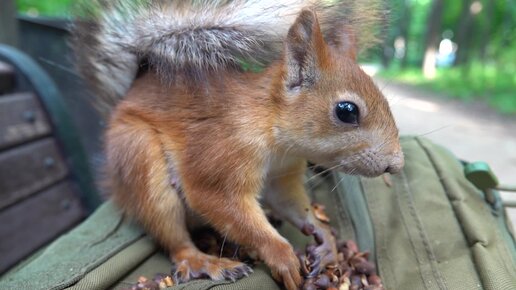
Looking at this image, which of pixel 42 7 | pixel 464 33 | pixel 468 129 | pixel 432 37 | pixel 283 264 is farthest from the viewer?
pixel 464 33

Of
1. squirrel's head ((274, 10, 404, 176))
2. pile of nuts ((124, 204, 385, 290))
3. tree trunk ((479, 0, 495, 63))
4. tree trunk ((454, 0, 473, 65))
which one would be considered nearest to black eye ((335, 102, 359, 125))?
squirrel's head ((274, 10, 404, 176))

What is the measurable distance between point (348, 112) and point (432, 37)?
9557 millimetres

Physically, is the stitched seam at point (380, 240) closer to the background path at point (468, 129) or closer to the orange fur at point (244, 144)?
the orange fur at point (244, 144)

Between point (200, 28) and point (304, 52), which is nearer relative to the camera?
point (304, 52)

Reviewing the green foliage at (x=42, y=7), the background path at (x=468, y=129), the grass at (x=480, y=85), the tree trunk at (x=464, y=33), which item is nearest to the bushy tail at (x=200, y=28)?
the background path at (x=468, y=129)

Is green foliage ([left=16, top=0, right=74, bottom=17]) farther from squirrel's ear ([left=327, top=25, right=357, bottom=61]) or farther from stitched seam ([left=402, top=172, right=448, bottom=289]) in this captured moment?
stitched seam ([left=402, top=172, right=448, bottom=289])

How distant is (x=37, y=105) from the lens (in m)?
1.66

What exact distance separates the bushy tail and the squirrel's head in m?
0.10

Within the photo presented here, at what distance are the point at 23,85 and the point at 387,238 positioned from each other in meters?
1.27

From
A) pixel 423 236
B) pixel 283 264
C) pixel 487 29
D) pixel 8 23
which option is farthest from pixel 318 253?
pixel 487 29

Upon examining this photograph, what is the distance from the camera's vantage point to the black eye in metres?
0.94

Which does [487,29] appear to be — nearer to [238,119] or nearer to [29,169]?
[29,169]

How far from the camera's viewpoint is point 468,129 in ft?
15.5

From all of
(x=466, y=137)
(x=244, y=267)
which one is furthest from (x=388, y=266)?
(x=466, y=137)
